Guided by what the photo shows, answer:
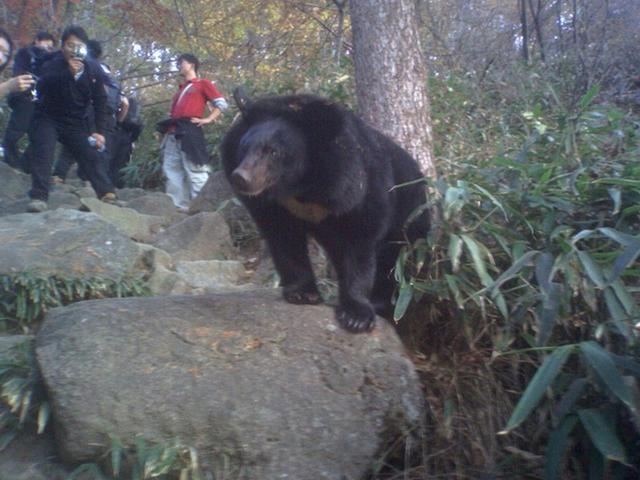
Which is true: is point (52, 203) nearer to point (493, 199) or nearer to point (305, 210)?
point (305, 210)

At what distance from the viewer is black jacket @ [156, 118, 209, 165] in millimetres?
9336

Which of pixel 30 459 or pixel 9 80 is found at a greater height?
pixel 9 80

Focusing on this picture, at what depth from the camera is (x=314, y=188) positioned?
3.96 meters

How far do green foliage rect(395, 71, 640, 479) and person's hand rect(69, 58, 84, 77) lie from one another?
4.57 meters

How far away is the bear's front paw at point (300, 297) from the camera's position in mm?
4262

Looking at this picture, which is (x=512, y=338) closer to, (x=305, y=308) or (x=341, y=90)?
(x=305, y=308)

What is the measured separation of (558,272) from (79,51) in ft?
18.7

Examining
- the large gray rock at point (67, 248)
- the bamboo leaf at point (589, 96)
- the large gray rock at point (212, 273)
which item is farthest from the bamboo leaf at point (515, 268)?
the large gray rock at point (67, 248)

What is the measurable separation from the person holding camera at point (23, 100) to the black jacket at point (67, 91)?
89 cm

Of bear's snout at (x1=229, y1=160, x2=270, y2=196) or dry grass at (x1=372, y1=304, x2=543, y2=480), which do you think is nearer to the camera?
bear's snout at (x1=229, y1=160, x2=270, y2=196)

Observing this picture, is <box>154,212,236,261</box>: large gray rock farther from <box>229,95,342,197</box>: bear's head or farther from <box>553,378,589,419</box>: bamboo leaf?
<box>553,378,589,419</box>: bamboo leaf

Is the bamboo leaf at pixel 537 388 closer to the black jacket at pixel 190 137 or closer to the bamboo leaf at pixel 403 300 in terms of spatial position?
the bamboo leaf at pixel 403 300

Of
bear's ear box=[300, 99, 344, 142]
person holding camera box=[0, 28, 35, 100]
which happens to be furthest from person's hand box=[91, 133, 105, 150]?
bear's ear box=[300, 99, 344, 142]

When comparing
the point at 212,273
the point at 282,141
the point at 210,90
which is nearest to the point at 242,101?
the point at 282,141
